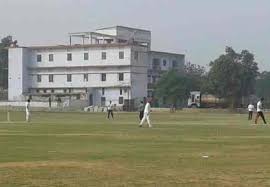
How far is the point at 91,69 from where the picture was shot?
503ft

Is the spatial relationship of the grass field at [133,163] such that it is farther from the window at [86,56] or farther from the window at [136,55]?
the window at [86,56]

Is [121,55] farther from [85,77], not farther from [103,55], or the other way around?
[85,77]

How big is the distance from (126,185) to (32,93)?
145547mm

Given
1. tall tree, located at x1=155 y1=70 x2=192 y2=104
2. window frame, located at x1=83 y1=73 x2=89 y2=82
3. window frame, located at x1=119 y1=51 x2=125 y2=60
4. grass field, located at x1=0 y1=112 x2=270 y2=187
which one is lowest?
grass field, located at x1=0 y1=112 x2=270 y2=187

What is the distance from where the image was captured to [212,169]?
1734 centimetres

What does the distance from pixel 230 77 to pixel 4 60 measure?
245 ft

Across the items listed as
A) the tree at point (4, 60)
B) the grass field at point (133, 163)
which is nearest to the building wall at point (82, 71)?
the tree at point (4, 60)

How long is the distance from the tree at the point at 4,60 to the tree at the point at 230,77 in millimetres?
61532

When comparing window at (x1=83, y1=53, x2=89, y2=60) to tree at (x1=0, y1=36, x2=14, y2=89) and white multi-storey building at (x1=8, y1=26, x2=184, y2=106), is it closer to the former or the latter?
white multi-storey building at (x1=8, y1=26, x2=184, y2=106)

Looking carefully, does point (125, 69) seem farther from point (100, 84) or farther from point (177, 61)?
point (177, 61)

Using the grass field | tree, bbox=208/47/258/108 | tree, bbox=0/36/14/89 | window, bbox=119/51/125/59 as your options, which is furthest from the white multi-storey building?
the grass field

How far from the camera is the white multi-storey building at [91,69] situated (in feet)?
491

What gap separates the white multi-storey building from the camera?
491 feet

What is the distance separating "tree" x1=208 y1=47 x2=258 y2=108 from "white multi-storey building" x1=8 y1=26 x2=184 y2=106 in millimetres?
21614
